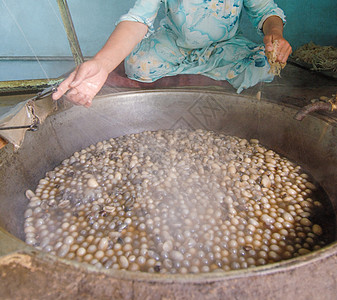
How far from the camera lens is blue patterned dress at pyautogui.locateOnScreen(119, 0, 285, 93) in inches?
69.8

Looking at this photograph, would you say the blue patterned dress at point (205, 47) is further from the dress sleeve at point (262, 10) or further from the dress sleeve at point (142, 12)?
the dress sleeve at point (142, 12)

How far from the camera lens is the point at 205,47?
205cm

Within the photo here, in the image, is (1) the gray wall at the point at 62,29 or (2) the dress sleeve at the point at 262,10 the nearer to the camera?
(2) the dress sleeve at the point at 262,10

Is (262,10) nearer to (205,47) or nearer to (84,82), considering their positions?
(205,47)

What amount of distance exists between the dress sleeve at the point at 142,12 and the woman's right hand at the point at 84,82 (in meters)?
0.46

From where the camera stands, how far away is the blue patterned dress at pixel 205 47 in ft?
5.82

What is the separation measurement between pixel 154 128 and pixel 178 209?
0.86m

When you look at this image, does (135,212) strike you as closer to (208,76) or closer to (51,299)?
(51,299)

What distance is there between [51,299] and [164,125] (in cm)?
151

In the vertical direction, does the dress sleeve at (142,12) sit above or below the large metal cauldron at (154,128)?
above

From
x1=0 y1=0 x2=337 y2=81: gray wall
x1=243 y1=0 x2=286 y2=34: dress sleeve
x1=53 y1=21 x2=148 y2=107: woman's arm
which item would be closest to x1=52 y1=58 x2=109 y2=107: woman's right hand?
x1=53 y1=21 x2=148 y2=107: woman's arm

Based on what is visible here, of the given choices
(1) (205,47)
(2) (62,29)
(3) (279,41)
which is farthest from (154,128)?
(2) (62,29)

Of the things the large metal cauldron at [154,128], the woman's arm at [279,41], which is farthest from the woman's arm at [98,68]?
the woman's arm at [279,41]

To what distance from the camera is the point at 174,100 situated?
1.85m
